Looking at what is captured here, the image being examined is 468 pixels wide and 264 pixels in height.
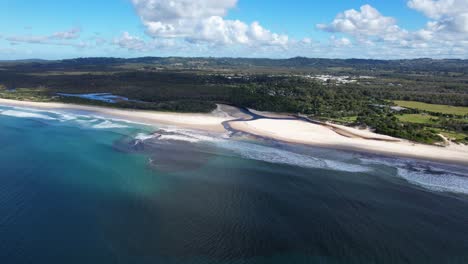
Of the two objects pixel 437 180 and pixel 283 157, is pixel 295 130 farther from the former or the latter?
pixel 437 180

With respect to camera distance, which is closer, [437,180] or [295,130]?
[437,180]

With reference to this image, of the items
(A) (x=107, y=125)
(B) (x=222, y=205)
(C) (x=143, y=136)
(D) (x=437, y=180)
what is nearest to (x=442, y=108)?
(D) (x=437, y=180)

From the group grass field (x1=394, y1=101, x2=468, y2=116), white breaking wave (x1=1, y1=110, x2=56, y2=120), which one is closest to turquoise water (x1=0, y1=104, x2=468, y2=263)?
white breaking wave (x1=1, y1=110, x2=56, y2=120)

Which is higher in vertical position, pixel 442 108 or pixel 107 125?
pixel 442 108

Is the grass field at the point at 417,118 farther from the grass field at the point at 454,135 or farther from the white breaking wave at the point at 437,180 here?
the white breaking wave at the point at 437,180

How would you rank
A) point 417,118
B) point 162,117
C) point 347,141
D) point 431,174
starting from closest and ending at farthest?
point 431,174 → point 347,141 → point 417,118 → point 162,117

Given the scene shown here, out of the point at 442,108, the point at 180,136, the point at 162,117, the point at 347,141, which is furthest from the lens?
the point at 442,108

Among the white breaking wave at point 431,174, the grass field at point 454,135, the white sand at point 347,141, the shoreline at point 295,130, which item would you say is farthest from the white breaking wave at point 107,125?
the grass field at point 454,135

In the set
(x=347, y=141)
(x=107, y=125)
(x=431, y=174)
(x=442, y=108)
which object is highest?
(x=442, y=108)
